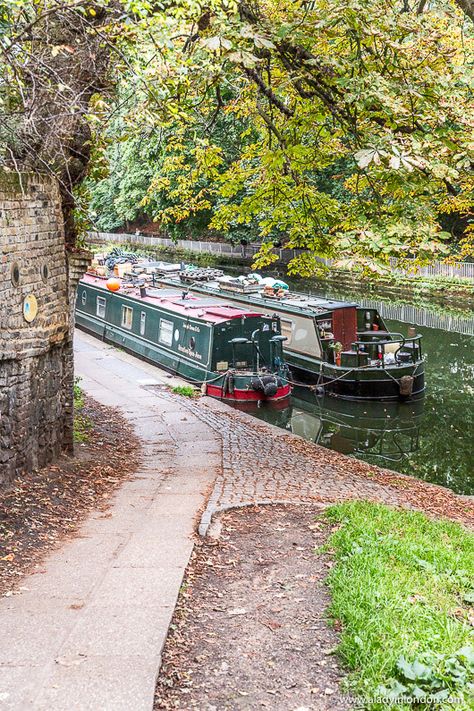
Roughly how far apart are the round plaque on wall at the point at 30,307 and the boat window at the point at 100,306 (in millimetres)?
15685

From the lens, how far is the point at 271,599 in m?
5.50

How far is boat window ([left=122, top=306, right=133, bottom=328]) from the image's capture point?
22.3 m

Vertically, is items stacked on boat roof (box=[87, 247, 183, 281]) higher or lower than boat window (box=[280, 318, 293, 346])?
higher

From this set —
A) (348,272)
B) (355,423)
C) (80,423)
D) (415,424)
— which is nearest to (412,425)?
(415,424)

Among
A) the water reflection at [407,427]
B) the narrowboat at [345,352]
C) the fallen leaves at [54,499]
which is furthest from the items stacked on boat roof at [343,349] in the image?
the fallen leaves at [54,499]

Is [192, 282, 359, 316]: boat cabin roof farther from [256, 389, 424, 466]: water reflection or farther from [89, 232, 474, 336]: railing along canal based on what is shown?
[89, 232, 474, 336]: railing along canal

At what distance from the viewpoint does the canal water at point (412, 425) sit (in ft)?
48.3

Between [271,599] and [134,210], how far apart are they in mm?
42170

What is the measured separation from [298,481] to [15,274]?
4.45 meters

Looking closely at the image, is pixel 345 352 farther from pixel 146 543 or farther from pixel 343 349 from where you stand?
pixel 146 543

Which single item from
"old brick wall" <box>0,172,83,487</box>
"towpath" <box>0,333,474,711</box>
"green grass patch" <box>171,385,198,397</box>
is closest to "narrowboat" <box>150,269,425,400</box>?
"green grass patch" <box>171,385,198,397</box>

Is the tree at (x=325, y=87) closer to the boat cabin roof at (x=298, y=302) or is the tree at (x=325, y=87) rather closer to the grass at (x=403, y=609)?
the grass at (x=403, y=609)

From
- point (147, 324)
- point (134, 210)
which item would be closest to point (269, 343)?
point (147, 324)

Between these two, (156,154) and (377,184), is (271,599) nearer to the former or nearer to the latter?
(377,184)
